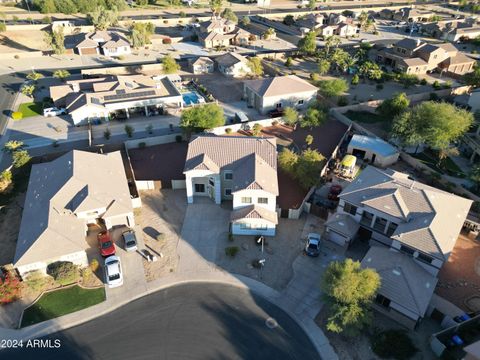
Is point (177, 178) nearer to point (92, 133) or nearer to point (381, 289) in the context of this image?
point (92, 133)

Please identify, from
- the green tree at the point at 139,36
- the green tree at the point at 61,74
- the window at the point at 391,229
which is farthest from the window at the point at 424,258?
the green tree at the point at 139,36

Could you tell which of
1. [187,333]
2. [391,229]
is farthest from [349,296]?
[187,333]

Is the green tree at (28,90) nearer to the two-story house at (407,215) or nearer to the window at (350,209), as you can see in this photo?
the two-story house at (407,215)

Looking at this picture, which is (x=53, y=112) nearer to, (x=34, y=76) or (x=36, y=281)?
(x=34, y=76)

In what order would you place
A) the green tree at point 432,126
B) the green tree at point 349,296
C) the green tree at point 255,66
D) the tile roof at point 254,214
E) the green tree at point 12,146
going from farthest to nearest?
the green tree at point 255,66 < the green tree at point 12,146 < the green tree at point 432,126 < the tile roof at point 254,214 < the green tree at point 349,296

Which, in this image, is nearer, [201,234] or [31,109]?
[201,234]

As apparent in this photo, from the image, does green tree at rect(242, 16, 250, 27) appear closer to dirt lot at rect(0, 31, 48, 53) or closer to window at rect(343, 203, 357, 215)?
dirt lot at rect(0, 31, 48, 53)
